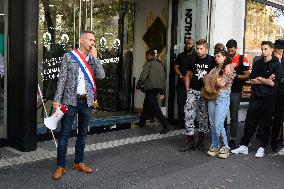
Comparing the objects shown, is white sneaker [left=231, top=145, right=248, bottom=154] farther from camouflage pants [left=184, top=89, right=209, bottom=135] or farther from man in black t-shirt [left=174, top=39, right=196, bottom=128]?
man in black t-shirt [left=174, top=39, right=196, bottom=128]

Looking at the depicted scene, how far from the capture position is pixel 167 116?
32.4 feet

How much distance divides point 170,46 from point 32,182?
523cm

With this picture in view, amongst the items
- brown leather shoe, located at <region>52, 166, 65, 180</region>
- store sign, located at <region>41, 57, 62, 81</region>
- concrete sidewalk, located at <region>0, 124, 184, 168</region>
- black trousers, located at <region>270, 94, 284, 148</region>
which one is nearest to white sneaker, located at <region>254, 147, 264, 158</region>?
black trousers, located at <region>270, 94, 284, 148</region>

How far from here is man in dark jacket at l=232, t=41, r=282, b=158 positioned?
275 inches

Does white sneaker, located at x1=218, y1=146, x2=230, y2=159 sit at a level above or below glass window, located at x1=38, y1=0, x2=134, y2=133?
below

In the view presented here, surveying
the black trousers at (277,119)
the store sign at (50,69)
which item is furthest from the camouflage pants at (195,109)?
the store sign at (50,69)

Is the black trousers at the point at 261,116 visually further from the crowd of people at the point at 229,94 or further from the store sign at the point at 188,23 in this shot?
the store sign at the point at 188,23

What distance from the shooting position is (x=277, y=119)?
25.8 feet

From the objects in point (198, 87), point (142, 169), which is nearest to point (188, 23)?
point (198, 87)

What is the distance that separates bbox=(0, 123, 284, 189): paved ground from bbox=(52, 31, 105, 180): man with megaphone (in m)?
0.33

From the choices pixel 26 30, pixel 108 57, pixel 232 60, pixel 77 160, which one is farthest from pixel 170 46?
pixel 77 160

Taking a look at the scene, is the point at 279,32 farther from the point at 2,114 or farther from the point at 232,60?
the point at 2,114

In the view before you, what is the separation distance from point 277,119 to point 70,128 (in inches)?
155

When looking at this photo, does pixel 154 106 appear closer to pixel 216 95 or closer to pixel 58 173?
pixel 216 95
